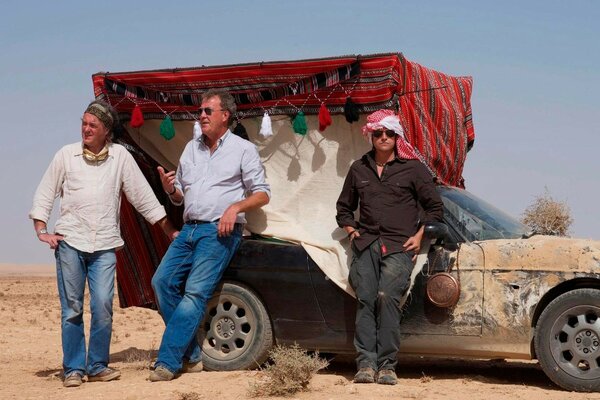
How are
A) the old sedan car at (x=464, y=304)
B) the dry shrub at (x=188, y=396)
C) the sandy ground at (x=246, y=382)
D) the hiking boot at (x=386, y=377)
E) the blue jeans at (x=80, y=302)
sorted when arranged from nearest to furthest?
the dry shrub at (x=188, y=396) → the sandy ground at (x=246, y=382) → the old sedan car at (x=464, y=304) → the hiking boot at (x=386, y=377) → the blue jeans at (x=80, y=302)

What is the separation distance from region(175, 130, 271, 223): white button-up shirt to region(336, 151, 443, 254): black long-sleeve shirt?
0.86 metres

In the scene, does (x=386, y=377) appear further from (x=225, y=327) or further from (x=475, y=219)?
(x=225, y=327)

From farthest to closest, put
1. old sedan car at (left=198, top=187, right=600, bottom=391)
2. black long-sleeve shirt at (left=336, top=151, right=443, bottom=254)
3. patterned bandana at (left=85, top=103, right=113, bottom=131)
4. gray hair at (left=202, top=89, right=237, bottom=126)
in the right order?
gray hair at (left=202, top=89, right=237, bottom=126) → patterned bandana at (left=85, top=103, right=113, bottom=131) → black long-sleeve shirt at (left=336, top=151, right=443, bottom=254) → old sedan car at (left=198, top=187, right=600, bottom=391)

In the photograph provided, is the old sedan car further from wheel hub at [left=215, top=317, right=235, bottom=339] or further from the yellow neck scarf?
the yellow neck scarf

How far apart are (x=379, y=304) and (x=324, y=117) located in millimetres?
1794

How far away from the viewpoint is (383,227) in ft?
27.1

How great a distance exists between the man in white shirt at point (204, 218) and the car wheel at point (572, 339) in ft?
8.37

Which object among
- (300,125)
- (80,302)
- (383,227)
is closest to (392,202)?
(383,227)

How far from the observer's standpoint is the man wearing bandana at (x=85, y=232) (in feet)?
27.7

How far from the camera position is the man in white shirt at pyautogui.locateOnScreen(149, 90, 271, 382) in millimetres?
8523

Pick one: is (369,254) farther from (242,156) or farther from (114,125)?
(114,125)

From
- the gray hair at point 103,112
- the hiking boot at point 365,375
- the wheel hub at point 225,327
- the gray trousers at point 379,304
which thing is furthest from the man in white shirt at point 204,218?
the hiking boot at point 365,375

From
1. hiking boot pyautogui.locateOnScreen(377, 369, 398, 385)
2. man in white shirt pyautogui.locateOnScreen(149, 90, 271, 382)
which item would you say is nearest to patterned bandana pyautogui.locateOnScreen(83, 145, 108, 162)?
man in white shirt pyautogui.locateOnScreen(149, 90, 271, 382)

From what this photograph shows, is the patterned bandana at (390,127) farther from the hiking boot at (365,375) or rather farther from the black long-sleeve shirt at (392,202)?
the hiking boot at (365,375)
